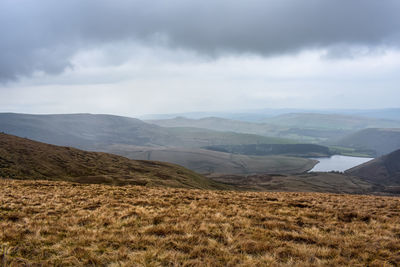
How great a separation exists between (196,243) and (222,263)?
72.8 inches

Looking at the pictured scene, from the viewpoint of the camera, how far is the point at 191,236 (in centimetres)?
987

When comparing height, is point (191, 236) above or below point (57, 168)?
above

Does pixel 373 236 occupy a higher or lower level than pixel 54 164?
higher

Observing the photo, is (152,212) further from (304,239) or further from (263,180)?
(263,180)

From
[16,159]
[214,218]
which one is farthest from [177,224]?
[16,159]

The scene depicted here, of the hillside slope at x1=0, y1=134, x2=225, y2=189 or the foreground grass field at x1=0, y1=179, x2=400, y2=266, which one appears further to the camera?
the hillside slope at x1=0, y1=134, x2=225, y2=189

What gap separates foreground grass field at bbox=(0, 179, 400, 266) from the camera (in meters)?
8.02

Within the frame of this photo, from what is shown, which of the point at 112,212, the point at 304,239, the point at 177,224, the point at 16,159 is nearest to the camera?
the point at 304,239

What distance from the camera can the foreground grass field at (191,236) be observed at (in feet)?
26.3

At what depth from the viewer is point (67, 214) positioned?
13398 mm

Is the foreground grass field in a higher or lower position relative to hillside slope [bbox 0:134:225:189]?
higher

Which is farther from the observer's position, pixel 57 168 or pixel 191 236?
pixel 57 168

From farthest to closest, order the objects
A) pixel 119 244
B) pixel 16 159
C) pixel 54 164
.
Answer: pixel 54 164, pixel 16 159, pixel 119 244

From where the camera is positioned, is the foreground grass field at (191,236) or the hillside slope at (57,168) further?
A: the hillside slope at (57,168)
